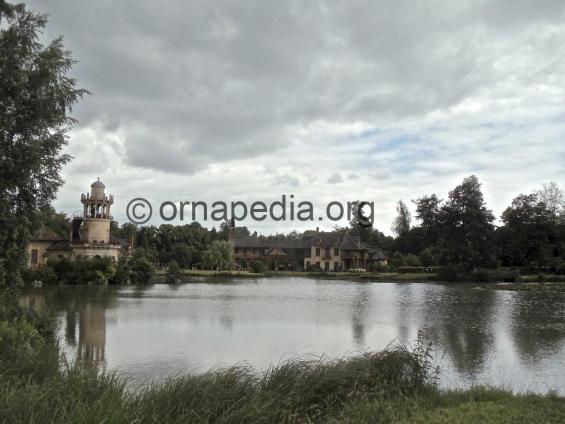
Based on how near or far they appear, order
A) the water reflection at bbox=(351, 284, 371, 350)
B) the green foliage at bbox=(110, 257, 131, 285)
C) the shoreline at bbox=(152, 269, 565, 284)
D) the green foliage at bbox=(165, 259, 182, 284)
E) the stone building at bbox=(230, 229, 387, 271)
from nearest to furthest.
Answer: the water reflection at bbox=(351, 284, 371, 350) → the green foliage at bbox=(110, 257, 131, 285) → the shoreline at bbox=(152, 269, 565, 284) → the green foliage at bbox=(165, 259, 182, 284) → the stone building at bbox=(230, 229, 387, 271)

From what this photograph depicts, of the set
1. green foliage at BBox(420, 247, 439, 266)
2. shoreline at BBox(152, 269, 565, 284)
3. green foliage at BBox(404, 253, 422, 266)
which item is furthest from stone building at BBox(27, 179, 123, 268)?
green foliage at BBox(420, 247, 439, 266)

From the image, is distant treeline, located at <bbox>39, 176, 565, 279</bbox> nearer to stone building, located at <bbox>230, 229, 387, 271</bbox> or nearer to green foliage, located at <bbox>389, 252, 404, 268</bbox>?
green foliage, located at <bbox>389, 252, 404, 268</bbox>

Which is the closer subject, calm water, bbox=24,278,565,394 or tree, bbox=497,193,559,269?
calm water, bbox=24,278,565,394

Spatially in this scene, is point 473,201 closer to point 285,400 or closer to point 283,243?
point 283,243

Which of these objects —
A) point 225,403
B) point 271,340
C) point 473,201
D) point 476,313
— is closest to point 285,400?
point 225,403

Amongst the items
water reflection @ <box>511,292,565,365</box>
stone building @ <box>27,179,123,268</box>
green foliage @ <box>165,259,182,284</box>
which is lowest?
water reflection @ <box>511,292,565,365</box>

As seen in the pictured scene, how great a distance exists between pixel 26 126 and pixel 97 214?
129 feet

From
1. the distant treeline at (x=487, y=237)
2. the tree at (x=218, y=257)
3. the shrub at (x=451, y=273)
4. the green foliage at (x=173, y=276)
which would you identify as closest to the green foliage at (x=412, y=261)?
the distant treeline at (x=487, y=237)

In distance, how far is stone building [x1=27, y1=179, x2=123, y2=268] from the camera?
1973 inches

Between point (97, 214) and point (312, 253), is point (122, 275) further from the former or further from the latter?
point (312, 253)

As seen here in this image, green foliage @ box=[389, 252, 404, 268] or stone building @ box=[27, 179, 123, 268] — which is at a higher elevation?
stone building @ box=[27, 179, 123, 268]

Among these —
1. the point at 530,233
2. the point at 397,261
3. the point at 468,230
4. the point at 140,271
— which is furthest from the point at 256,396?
the point at 397,261

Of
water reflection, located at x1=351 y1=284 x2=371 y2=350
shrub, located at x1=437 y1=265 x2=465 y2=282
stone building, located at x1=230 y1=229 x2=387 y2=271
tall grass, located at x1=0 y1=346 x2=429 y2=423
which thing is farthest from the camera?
stone building, located at x1=230 y1=229 x2=387 y2=271

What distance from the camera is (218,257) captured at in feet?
225
